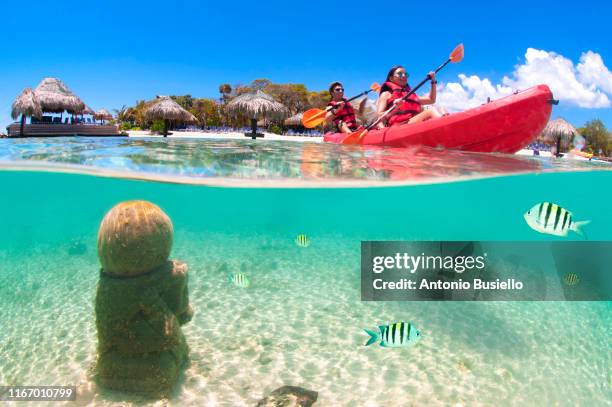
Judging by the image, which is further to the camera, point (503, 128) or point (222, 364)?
point (503, 128)

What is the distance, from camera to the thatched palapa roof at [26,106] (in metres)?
25.3

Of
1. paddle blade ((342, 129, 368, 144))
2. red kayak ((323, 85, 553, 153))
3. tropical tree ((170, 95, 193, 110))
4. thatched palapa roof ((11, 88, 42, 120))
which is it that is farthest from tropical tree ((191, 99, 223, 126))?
red kayak ((323, 85, 553, 153))

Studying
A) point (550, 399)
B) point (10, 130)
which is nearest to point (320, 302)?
point (550, 399)

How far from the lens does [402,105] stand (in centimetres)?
1021

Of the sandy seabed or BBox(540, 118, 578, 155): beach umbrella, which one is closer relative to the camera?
the sandy seabed

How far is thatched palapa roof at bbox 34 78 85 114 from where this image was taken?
90.8ft

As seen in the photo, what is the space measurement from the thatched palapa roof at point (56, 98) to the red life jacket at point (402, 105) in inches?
1065

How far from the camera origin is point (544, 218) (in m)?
4.80

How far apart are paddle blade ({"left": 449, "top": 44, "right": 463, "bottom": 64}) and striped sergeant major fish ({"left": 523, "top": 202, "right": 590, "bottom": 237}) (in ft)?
22.6

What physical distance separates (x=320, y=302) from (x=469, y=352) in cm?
332

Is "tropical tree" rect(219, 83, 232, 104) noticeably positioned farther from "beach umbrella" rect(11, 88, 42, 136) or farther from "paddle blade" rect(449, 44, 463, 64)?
"paddle blade" rect(449, 44, 463, 64)

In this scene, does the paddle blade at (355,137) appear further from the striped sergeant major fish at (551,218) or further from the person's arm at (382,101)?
the striped sergeant major fish at (551,218)

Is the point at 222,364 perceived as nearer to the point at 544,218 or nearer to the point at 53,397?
the point at 53,397

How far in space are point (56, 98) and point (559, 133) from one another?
A: 1466 inches
